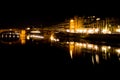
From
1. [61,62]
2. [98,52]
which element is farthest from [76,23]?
[61,62]

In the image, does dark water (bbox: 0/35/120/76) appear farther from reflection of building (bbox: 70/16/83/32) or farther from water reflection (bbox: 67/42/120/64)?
reflection of building (bbox: 70/16/83/32)

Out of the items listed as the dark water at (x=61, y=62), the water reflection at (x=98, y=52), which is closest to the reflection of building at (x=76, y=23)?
the water reflection at (x=98, y=52)

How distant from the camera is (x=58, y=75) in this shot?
11703 millimetres

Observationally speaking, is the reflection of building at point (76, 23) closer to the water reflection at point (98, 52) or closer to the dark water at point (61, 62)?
the water reflection at point (98, 52)

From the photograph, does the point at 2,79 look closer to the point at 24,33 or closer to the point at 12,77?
the point at 12,77

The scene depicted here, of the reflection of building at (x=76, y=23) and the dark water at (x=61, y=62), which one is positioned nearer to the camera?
the dark water at (x=61, y=62)

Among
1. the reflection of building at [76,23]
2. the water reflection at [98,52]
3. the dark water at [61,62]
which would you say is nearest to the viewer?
the dark water at [61,62]

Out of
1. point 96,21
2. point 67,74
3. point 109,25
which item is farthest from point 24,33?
point 67,74

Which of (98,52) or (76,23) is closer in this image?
(98,52)

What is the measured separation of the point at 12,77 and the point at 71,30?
4819 cm

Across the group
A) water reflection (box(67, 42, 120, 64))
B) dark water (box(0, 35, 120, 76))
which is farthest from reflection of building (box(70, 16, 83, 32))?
dark water (box(0, 35, 120, 76))

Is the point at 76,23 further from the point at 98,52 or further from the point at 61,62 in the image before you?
the point at 61,62

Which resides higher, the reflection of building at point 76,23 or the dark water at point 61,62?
the reflection of building at point 76,23

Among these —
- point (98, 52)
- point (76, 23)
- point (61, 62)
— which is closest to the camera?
point (61, 62)
